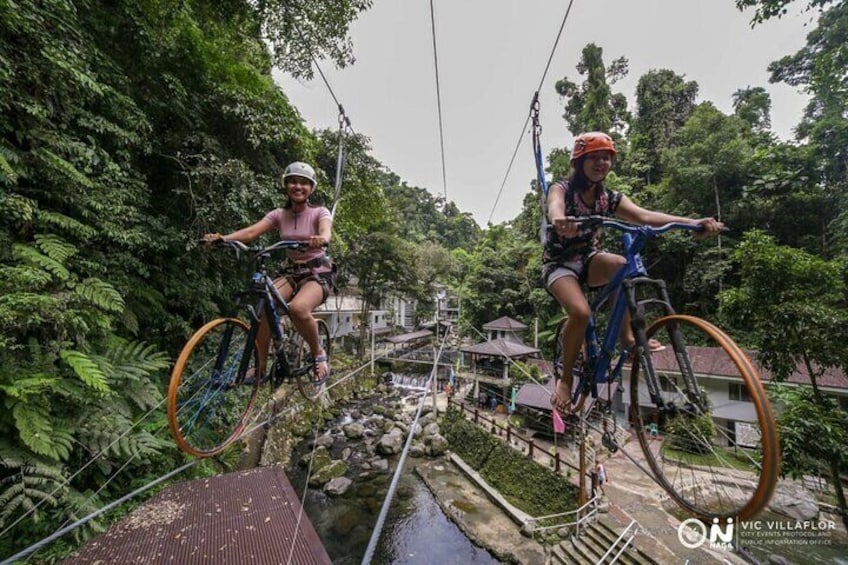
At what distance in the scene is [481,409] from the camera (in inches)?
548

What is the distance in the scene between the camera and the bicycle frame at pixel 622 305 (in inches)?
Answer: 65.2

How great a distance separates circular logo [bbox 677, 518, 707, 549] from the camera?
6.57 meters

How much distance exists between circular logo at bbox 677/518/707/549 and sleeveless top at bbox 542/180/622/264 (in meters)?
8.18

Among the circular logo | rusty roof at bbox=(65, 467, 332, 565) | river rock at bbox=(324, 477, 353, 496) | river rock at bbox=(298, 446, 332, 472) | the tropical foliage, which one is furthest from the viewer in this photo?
Result: river rock at bbox=(298, 446, 332, 472)

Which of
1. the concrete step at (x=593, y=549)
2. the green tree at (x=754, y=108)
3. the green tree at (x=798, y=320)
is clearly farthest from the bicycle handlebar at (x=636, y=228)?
the green tree at (x=754, y=108)

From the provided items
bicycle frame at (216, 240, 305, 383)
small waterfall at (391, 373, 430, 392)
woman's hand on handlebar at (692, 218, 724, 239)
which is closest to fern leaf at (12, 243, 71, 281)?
bicycle frame at (216, 240, 305, 383)

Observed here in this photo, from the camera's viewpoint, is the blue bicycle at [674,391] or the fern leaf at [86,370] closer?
the blue bicycle at [674,391]

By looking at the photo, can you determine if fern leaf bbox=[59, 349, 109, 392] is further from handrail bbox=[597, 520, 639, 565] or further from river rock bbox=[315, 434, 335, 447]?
river rock bbox=[315, 434, 335, 447]

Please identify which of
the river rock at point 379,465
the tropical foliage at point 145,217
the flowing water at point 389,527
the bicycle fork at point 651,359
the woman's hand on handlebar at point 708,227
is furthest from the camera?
the river rock at point 379,465

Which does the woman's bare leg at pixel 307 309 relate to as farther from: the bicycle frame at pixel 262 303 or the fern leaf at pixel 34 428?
the fern leaf at pixel 34 428

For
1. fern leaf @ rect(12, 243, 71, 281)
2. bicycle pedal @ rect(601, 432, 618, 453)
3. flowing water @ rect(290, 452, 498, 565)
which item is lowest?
flowing water @ rect(290, 452, 498, 565)

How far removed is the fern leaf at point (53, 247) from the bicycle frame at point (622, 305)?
432 cm

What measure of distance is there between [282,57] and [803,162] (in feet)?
57.6

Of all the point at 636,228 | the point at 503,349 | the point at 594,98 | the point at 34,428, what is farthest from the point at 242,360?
the point at 594,98
